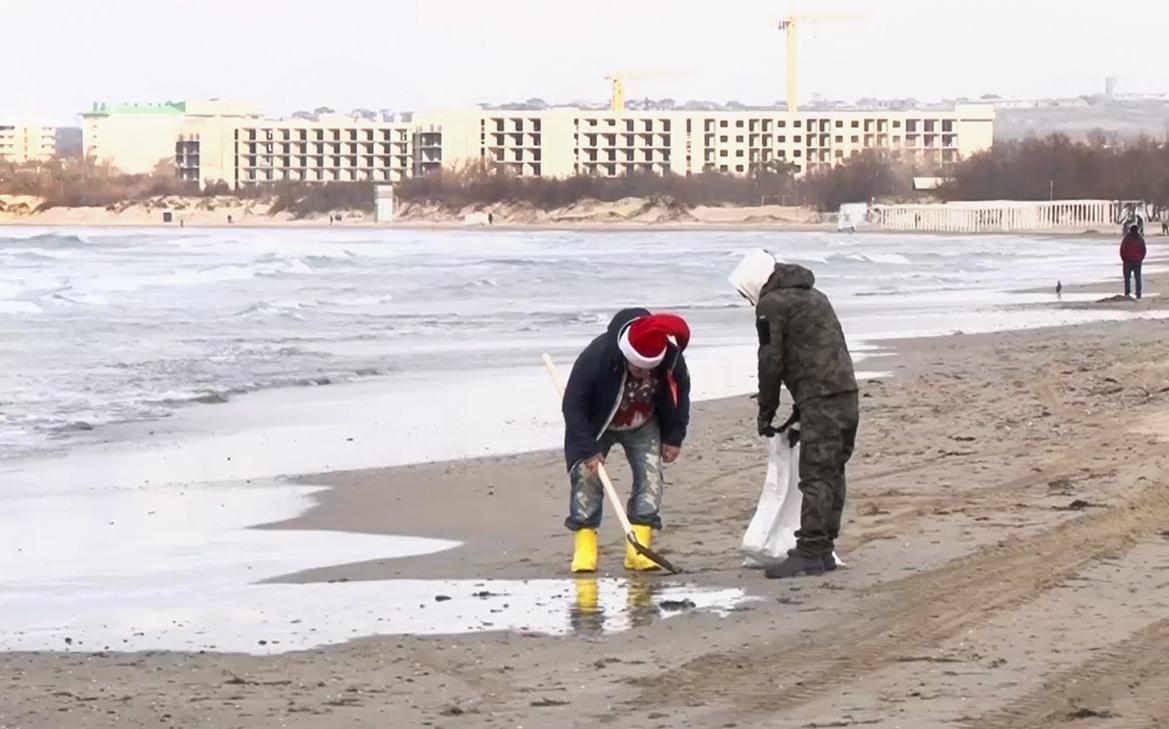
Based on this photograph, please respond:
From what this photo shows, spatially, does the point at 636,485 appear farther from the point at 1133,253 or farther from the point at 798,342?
the point at 1133,253

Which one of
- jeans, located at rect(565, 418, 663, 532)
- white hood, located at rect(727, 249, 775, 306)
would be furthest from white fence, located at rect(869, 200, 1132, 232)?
white hood, located at rect(727, 249, 775, 306)

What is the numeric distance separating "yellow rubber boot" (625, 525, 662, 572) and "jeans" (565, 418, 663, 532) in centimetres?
3

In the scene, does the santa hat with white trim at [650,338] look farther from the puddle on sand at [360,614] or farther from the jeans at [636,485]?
the puddle on sand at [360,614]

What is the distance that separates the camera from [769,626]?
7707mm

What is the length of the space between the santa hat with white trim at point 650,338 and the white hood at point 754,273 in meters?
0.30

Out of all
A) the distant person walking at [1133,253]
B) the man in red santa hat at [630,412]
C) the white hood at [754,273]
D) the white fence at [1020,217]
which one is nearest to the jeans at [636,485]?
the man in red santa hat at [630,412]

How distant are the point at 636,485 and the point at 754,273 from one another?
3.68 feet

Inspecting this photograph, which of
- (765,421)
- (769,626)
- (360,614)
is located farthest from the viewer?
(765,421)

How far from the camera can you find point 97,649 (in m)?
7.66

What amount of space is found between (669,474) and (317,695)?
5.83 metres

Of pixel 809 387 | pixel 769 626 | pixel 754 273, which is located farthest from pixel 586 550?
pixel 769 626

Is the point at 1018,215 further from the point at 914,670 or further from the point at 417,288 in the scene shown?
the point at 914,670

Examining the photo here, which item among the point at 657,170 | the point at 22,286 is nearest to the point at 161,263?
the point at 22,286

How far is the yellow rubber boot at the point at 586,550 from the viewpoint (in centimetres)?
917
